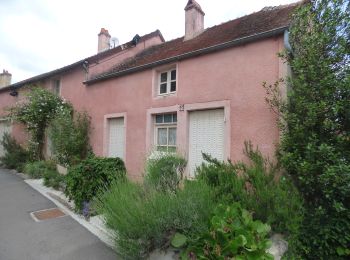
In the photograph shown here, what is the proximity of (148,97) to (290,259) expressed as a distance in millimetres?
6014

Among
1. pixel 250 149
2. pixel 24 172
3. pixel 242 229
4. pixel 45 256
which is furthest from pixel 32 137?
pixel 242 229

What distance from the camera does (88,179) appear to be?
6.78m

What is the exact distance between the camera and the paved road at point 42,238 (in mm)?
4754

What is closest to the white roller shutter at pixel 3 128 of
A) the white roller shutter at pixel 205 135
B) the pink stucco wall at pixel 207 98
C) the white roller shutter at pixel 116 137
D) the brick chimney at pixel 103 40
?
the brick chimney at pixel 103 40

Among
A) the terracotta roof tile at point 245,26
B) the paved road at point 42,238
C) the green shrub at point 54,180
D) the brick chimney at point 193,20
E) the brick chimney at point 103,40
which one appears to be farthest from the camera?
the brick chimney at point 103,40

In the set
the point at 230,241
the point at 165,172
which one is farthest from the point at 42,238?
the point at 230,241

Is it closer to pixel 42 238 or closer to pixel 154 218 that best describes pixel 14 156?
pixel 42 238

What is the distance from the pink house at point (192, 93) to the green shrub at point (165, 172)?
1146 mm

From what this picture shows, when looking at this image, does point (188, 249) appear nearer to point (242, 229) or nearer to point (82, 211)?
point (242, 229)

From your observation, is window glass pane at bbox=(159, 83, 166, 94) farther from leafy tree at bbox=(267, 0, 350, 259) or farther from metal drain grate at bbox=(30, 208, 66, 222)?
metal drain grate at bbox=(30, 208, 66, 222)

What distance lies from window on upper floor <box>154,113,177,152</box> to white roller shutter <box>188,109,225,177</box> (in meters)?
0.72

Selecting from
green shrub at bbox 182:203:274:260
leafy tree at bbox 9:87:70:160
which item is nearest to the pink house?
leafy tree at bbox 9:87:70:160

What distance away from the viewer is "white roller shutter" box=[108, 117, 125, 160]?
9680 mm

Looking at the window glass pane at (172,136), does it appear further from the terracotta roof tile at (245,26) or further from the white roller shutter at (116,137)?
the terracotta roof tile at (245,26)
